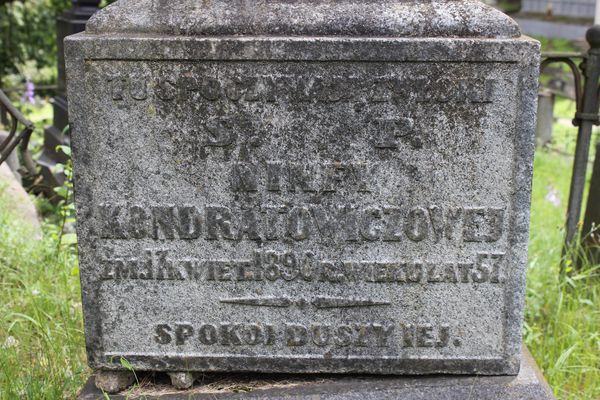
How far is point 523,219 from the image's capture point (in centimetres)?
197

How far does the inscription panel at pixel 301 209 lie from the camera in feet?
6.23

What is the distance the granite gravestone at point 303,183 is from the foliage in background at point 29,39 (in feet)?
27.0

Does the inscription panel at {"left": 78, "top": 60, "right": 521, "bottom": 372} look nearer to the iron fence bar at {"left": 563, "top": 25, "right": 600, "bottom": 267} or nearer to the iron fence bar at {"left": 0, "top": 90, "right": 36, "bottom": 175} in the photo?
the iron fence bar at {"left": 563, "top": 25, "right": 600, "bottom": 267}

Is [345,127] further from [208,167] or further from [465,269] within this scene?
[465,269]

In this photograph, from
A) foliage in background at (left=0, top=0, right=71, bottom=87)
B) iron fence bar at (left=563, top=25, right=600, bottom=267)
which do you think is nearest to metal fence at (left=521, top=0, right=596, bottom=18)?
foliage in background at (left=0, top=0, right=71, bottom=87)

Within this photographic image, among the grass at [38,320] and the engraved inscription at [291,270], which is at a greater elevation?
the engraved inscription at [291,270]

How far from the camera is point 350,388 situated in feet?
6.77

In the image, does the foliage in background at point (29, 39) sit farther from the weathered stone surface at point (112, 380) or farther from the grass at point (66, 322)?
the weathered stone surface at point (112, 380)

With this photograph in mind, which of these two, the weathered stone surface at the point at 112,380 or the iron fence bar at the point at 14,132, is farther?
the iron fence bar at the point at 14,132

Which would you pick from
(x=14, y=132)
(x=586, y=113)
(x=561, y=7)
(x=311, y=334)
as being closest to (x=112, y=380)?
(x=311, y=334)

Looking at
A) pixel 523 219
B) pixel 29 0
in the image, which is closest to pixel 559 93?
pixel 29 0

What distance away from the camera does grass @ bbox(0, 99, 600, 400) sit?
7.94ft

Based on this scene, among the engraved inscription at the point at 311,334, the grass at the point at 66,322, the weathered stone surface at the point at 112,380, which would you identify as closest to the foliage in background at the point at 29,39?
the grass at the point at 66,322

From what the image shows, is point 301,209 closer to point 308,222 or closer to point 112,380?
point 308,222
